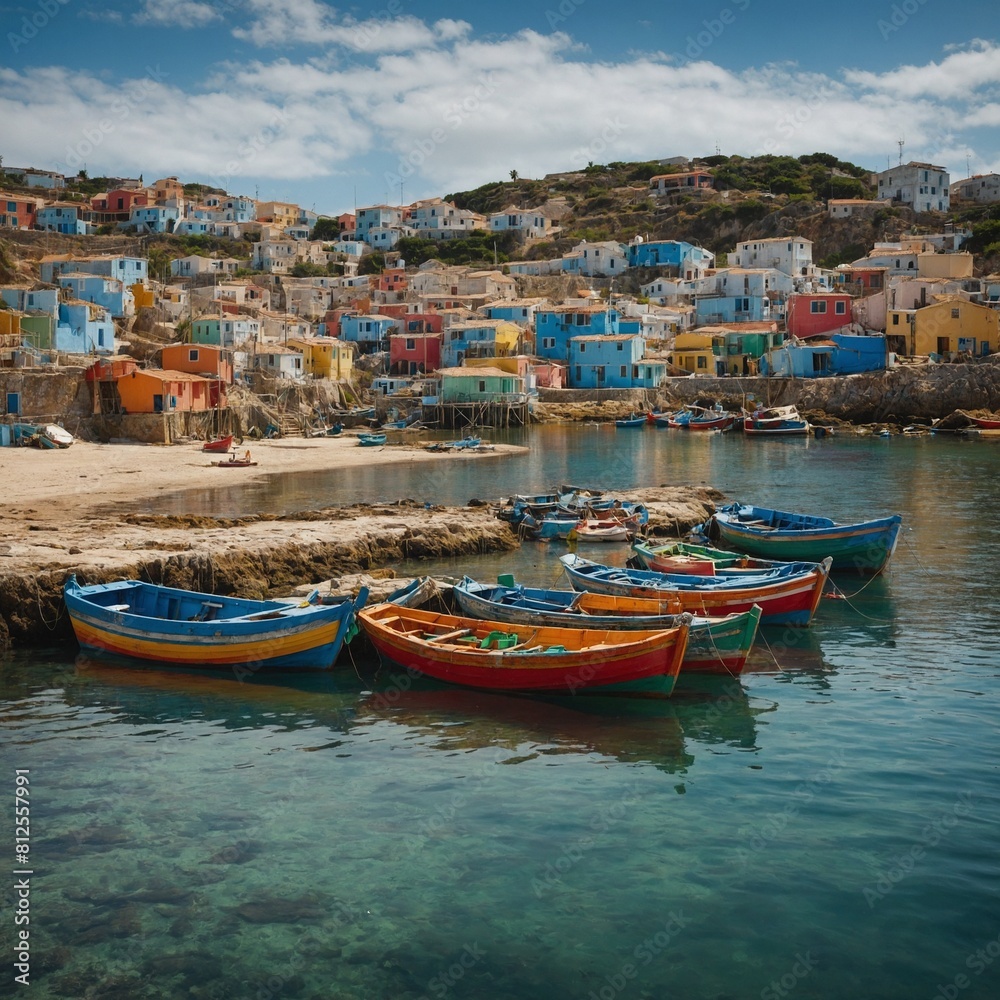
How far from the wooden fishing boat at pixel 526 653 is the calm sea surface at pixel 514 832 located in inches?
14.0

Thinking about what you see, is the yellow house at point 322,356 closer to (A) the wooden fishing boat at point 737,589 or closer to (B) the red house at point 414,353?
(B) the red house at point 414,353

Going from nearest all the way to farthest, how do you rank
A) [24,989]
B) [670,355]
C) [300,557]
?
[24,989] → [300,557] → [670,355]

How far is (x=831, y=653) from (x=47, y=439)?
37.9m

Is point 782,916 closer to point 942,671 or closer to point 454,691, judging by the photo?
point 454,691

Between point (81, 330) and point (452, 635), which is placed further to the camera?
point (81, 330)

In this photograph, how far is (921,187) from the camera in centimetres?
11006

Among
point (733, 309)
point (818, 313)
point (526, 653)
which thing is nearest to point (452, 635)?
point (526, 653)

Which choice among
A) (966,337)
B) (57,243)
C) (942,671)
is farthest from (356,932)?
(57,243)

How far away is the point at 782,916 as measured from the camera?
842 centimetres

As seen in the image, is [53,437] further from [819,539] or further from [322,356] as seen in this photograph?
[819,539]

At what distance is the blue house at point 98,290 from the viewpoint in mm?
72562

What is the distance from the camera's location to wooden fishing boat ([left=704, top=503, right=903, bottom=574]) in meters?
22.4

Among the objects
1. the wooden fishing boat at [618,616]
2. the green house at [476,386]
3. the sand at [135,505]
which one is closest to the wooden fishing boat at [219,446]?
the sand at [135,505]
